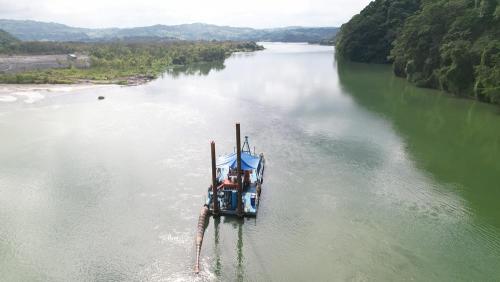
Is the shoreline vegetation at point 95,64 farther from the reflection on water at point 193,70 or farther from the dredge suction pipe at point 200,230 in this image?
the dredge suction pipe at point 200,230

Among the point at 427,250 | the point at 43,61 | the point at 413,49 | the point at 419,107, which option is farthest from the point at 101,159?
the point at 43,61

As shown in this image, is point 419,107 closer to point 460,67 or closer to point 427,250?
point 460,67

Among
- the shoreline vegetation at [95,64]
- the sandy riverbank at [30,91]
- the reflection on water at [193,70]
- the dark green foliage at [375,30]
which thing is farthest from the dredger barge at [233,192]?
the dark green foliage at [375,30]

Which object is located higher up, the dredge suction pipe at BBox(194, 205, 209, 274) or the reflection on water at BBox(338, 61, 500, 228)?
the reflection on water at BBox(338, 61, 500, 228)

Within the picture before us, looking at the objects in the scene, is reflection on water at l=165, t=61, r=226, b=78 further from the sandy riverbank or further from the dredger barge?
the dredger barge

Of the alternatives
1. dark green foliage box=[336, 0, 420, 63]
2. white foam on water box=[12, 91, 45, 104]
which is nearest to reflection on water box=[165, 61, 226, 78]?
white foam on water box=[12, 91, 45, 104]

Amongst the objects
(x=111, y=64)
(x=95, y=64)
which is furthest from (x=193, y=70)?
(x=95, y=64)
